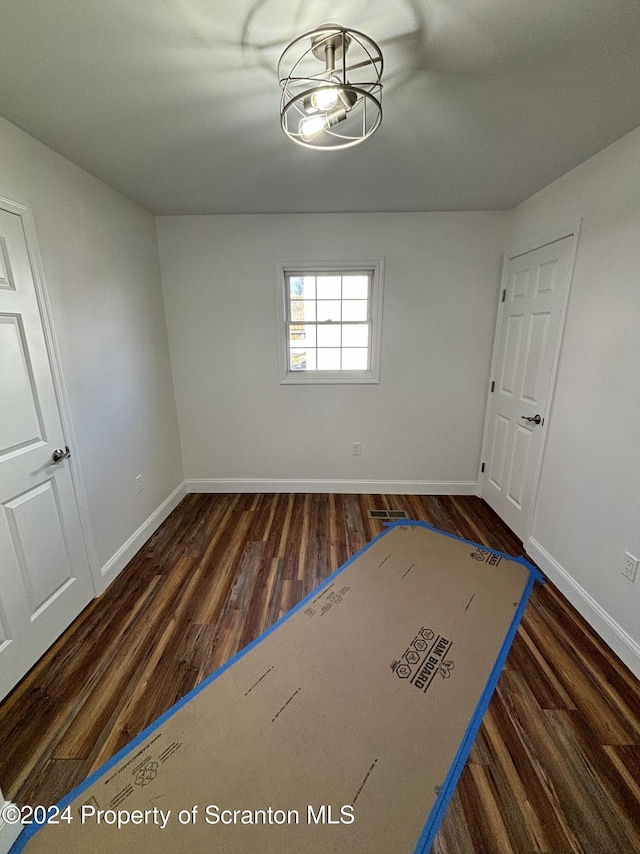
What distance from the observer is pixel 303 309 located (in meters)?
3.05

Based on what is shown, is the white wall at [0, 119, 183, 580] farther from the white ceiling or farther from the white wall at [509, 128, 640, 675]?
the white wall at [509, 128, 640, 675]

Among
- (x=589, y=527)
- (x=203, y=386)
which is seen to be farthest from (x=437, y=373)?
(x=203, y=386)

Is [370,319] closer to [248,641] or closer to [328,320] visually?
[328,320]

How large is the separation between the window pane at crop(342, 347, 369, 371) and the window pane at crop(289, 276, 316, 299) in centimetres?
60

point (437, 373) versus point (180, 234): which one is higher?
point (180, 234)

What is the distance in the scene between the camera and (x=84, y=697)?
4.88 ft

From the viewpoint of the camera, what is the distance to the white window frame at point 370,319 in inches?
112

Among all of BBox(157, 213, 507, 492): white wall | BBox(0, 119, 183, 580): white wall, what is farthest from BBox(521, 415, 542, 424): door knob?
BBox(0, 119, 183, 580): white wall

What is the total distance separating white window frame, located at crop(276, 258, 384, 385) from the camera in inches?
112

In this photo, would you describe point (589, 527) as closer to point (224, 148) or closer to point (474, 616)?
point (474, 616)

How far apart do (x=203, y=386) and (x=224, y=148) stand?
1876 mm

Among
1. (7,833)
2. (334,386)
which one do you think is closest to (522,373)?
(334,386)

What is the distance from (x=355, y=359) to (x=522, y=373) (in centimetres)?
138

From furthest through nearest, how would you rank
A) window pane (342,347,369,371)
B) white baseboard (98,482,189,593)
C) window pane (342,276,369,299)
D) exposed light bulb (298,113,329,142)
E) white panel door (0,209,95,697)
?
window pane (342,347,369,371) → window pane (342,276,369,299) → white baseboard (98,482,189,593) → white panel door (0,209,95,697) → exposed light bulb (298,113,329,142)
